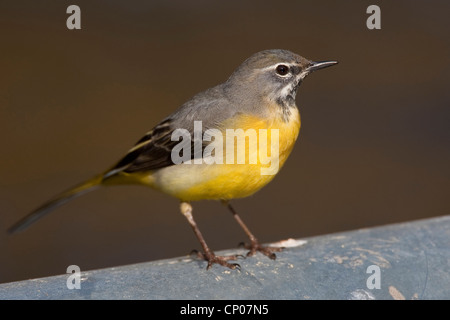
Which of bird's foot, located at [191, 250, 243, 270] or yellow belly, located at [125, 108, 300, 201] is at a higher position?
yellow belly, located at [125, 108, 300, 201]

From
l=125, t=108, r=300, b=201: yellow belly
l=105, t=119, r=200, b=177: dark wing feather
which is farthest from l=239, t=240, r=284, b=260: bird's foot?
l=105, t=119, r=200, b=177: dark wing feather

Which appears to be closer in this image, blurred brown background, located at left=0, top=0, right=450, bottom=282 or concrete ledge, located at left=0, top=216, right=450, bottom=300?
concrete ledge, located at left=0, top=216, right=450, bottom=300

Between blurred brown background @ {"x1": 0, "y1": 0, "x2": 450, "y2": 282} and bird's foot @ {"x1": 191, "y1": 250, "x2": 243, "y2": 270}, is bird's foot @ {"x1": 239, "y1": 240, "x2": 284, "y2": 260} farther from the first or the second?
blurred brown background @ {"x1": 0, "y1": 0, "x2": 450, "y2": 282}

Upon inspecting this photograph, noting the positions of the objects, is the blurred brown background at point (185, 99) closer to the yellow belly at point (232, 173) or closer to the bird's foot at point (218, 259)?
the yellow belly at point (232, 173)

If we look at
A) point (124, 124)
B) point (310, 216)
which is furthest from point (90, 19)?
point (310, 216)

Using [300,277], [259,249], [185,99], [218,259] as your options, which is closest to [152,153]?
[259,249]

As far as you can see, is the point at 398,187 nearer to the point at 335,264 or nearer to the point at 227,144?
the point at 227,144

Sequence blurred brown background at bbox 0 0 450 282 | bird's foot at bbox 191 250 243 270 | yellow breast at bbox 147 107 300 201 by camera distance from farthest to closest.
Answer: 1. blurred brown background at bbox 0 0 450 282
2. yellow breast at bbox 147 107 300 201
3. bird's foot at bbox 191 250 243 270

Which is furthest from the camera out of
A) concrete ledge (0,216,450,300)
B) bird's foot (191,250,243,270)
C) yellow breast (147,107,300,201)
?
yellow breast (147,107,300,201)
